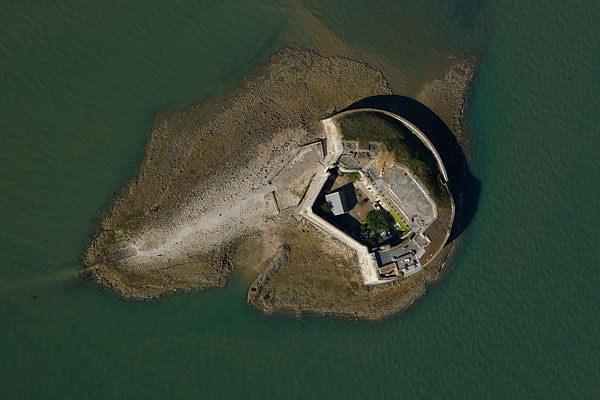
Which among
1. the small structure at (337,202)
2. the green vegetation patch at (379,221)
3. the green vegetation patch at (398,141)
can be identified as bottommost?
the green vegetation patch at (379,221)

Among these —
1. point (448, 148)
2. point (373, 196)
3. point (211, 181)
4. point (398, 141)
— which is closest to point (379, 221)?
point (373, 196)

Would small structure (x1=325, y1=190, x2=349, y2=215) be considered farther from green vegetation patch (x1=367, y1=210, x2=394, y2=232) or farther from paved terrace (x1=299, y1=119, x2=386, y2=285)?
green vegetation patch (x1=367, y1=210, x2=394, y2=232)

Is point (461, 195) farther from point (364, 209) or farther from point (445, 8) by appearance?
point (445, 8)

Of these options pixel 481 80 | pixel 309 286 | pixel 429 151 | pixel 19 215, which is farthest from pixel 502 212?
pixel 19 215

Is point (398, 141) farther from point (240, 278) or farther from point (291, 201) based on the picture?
point (240, 278)

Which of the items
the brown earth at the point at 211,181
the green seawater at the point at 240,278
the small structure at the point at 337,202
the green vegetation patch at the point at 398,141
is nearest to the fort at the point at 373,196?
the small structure at the point at 337,202

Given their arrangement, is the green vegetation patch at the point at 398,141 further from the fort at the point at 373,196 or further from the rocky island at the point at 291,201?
the fort at the point at 373,196

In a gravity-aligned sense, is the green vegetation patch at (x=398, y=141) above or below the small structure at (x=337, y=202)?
above
